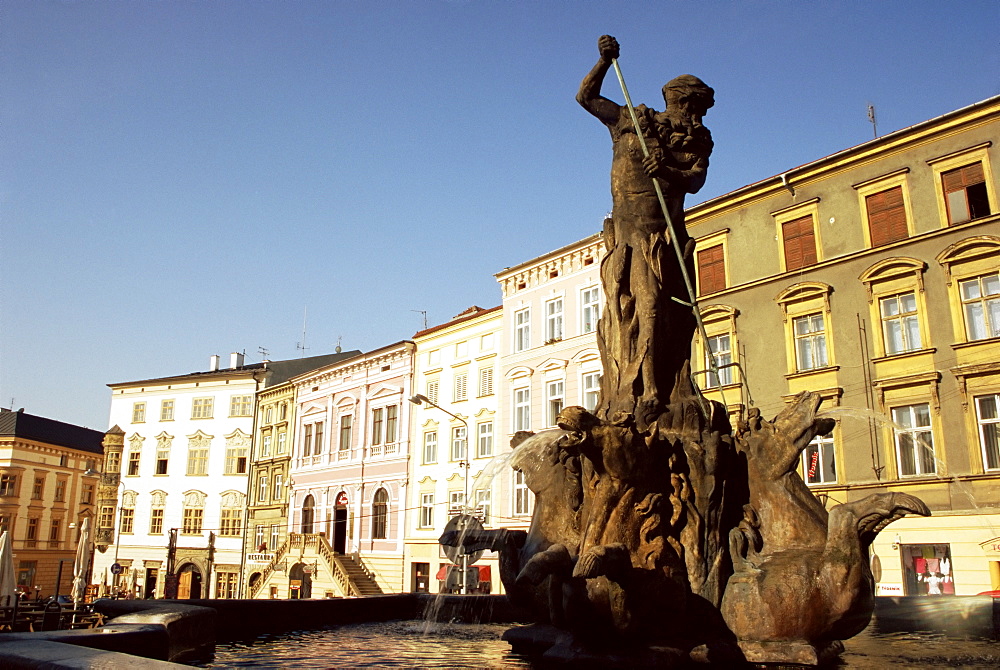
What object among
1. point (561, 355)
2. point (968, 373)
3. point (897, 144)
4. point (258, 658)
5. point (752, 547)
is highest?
point (897, 144)

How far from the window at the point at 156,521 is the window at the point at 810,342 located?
137 feet

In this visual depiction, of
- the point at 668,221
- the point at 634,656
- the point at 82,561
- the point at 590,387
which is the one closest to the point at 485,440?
the point at 590,387

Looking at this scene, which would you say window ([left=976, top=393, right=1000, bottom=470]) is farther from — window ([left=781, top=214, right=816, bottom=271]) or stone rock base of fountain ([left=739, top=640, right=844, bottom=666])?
stone rock base of fountain ([left=739, top=640, right=844, bottom=666])

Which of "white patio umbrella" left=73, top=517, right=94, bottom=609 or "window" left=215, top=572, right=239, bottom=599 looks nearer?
"white patio umbrella" left=73, top=517, right=94, bottom=609

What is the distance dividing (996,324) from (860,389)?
150 inches

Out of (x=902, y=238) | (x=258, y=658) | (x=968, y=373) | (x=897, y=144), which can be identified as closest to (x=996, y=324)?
(x=968, y=373)

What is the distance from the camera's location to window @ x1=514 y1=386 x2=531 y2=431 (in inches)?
1299

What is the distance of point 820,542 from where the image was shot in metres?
6.65

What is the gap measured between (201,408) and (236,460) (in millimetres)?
4636

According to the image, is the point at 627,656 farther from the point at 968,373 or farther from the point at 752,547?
the point at 968,373

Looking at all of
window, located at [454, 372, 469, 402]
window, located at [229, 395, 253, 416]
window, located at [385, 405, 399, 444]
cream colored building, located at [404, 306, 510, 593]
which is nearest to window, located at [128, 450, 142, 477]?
window, located at [229, 395, 253, 416]

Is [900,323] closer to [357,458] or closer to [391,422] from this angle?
[391,422]

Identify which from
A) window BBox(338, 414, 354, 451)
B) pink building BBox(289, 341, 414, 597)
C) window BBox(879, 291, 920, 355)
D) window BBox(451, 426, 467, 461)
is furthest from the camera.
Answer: window BBox(338, 414, 354, 451)

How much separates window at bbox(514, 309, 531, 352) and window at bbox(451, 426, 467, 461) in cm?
453
